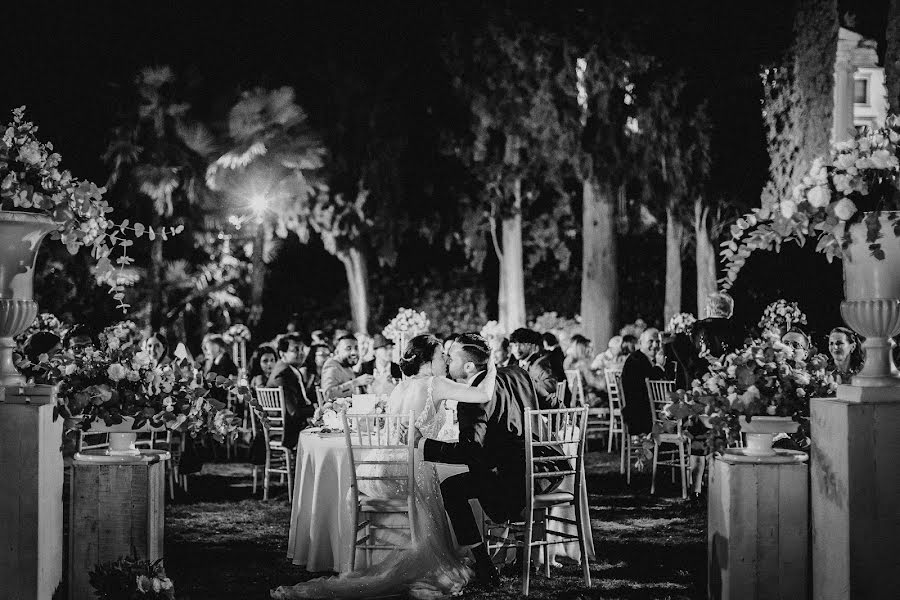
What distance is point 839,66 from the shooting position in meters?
22.3

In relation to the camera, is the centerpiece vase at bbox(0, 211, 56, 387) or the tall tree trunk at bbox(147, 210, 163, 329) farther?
the tall tree trunk at bbox(147, 210, 163, 329)


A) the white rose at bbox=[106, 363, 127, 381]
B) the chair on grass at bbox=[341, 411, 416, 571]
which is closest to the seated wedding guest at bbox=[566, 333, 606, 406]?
the chair on grass at bbox=[341, 411, 416, 571]

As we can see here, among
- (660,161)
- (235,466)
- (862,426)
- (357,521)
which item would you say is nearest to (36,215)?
(357,521)

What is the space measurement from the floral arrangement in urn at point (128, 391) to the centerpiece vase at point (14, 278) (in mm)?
362

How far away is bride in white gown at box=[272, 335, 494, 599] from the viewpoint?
6445mm

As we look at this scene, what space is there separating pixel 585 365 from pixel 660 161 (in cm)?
454

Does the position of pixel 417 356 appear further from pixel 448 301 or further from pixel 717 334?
pixel 448 301

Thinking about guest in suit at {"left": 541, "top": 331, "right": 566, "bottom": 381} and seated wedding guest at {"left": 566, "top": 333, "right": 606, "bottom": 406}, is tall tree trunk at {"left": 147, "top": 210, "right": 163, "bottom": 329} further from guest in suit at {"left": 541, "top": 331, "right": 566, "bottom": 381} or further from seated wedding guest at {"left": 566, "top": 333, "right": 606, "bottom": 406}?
guest in suit at {"left": 541, "top": 331, "right": 566, "bottom": 381}

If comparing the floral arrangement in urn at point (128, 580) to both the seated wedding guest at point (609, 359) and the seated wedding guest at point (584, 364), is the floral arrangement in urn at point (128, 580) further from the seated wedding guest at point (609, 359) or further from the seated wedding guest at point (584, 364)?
the seated wedding guest at point (584, 364)

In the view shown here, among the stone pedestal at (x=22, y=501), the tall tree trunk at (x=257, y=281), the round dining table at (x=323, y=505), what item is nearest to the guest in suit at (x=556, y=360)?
the round dining table at (x=323, y=505)

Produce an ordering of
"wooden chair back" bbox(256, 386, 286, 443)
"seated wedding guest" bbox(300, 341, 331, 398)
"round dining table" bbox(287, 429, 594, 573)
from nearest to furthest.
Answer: "round dining table" bbox(287, 429, 594, 573) < "wooden chair back" bbox(256, 386, 286, 443) < "seated wedding guest" bbox(300, 341, 331, 398)

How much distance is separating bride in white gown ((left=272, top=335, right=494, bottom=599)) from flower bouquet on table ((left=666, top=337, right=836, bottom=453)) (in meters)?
1.85

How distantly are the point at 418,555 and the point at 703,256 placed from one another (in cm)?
1530

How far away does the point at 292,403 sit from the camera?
10242 mm
